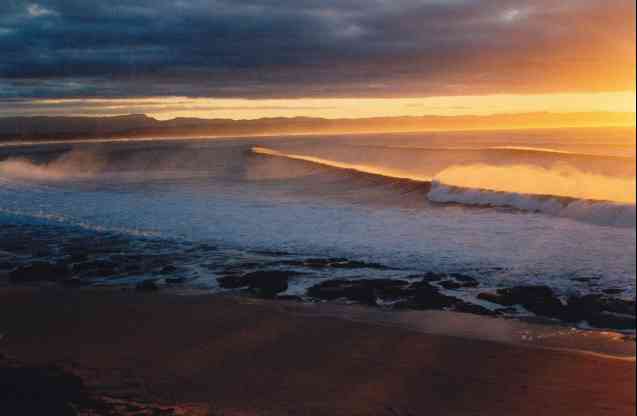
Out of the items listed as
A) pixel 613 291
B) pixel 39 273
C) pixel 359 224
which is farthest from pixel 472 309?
pixel 359 224

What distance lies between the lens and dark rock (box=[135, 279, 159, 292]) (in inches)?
496

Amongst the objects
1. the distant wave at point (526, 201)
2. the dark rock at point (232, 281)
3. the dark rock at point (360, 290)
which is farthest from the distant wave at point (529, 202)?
the dark rock at point (232, 281)

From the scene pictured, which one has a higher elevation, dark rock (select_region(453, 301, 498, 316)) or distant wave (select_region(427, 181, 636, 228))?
distant wave (select_region(427, 181, 636, 228))

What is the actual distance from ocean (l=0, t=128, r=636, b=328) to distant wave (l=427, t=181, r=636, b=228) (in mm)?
65

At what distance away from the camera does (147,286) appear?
12695 millimetres

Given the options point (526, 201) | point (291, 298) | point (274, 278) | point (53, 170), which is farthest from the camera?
point (53, 170)

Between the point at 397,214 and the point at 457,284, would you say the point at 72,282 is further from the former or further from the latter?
the point at 397,214

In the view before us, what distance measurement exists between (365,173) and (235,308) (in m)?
27.0

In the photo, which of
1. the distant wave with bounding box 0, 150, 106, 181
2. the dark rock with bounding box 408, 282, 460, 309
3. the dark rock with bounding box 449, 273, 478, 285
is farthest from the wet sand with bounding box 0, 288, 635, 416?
the distant wave with bounding box 0, 150, 106, 181

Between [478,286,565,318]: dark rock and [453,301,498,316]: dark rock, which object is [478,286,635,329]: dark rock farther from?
[453,301,498,316]: dark rock

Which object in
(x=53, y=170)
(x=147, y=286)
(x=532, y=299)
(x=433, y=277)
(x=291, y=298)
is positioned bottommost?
(x=53, y=170)

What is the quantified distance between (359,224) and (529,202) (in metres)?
5.27

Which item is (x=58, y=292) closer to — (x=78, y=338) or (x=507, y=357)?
(x=78, y=338)

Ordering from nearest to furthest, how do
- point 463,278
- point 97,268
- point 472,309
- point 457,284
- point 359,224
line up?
1. point 472,309
2. point 457,284
3. point 463,278
4. point 97,268
5. point 359,224
